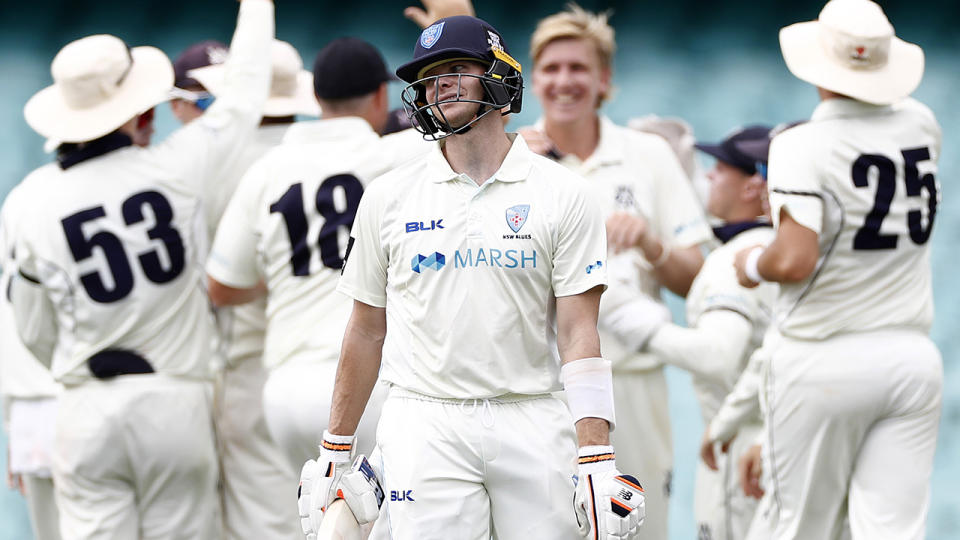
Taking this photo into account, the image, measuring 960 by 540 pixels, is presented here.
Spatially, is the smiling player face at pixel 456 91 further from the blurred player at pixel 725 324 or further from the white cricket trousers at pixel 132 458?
the white cricket trousers at pixel 132 458

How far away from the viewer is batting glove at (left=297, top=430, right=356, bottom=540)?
3.69 m

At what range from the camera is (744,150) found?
5750 millimetres

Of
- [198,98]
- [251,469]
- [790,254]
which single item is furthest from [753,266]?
[198,98]

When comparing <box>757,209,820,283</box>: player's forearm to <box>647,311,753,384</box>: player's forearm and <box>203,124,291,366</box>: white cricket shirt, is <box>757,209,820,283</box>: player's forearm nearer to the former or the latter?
<box>647,311,753,384</box>: player's forearm

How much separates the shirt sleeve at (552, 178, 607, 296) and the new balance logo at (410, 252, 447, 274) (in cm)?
29

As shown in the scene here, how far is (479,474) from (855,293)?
1.84 metres

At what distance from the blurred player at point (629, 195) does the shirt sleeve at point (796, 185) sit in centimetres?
67

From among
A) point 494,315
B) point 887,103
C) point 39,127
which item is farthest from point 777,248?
point 39,127

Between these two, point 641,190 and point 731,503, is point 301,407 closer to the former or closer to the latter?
point 641,190

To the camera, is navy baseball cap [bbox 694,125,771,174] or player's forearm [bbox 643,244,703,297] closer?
player's forearm [bbox 643,244,703,297]

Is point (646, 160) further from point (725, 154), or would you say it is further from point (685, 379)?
point (685, 379)

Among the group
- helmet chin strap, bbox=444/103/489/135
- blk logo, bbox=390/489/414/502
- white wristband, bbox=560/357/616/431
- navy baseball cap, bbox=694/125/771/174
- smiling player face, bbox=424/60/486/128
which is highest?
smiling player face, bbox=424/60/486/128

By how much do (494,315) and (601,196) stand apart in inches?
85.7

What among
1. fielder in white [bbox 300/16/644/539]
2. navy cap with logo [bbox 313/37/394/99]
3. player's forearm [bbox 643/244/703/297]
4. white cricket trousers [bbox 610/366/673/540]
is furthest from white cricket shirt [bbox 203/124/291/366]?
fielder in white [bbox 300/16/644/539]
